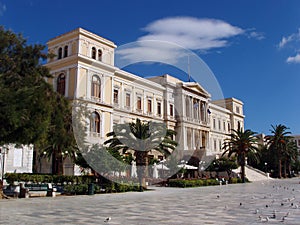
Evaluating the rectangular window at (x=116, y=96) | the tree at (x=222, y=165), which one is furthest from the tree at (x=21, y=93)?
the tree at (x=222, y=165)

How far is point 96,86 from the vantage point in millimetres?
33031

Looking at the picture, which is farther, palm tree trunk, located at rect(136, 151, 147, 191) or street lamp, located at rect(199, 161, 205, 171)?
street lamp, located at rect(199, 161, 205, 171)

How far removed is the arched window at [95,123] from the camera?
3172 centimetres

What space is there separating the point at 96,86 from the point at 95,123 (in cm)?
366

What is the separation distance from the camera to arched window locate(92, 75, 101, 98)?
32.8 metres

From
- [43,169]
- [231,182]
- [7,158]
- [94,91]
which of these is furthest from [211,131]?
[7,158]

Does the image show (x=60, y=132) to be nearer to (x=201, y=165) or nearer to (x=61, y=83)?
(x=61, y=83)

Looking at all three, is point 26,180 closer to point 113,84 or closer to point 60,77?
point 60,77

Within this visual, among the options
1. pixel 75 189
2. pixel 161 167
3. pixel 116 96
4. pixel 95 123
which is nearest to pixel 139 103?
pixel 116 96

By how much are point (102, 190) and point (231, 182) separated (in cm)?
1881

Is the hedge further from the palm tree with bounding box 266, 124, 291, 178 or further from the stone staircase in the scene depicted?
the palm tree with bounding box 266, 124, 291, 178

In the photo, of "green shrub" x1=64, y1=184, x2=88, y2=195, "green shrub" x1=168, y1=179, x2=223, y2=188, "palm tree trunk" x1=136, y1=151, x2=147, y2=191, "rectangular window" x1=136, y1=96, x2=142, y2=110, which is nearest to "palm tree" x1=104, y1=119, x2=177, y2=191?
"palm tree trunk" x1=136, y1=151, x2=147, y2=191

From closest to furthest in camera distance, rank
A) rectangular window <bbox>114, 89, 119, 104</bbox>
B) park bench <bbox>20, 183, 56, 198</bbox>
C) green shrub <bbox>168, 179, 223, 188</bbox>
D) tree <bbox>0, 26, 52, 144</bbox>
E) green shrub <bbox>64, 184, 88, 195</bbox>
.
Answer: tree <bbox>0, 26, 52, 144</bbox> < park bench <bbox>20, 183, 56, 198</bbox> < green shrub <bbox>64, 184, 88, 195</bbox> < green shrub <bbox>168, 179, 223, 188</bbox> < rectangular window <bbox>114, 89, 119, 104</bbox>

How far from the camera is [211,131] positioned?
Answer: 184 ft
